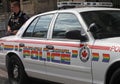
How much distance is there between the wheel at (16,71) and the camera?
316 inches

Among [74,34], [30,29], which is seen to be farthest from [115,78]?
[30,29]

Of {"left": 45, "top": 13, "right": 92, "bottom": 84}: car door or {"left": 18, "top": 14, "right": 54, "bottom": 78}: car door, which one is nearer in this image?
{"left": 45, "top": 13, "right": 92, "bottom": 84}: car door

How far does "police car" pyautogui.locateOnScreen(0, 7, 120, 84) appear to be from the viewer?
5.91 meters

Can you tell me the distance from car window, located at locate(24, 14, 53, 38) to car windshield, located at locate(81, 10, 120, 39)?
97 cm

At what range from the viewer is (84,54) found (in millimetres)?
6203

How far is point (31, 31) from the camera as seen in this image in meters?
7.90

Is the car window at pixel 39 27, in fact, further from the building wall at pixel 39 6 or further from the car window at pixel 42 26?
the building wall at pixel 39 6

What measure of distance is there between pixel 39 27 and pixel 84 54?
1.74 m

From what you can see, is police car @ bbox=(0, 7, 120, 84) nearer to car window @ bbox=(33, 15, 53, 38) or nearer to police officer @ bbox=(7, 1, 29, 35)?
car window @ bbox=(33, 15, 53, 38)

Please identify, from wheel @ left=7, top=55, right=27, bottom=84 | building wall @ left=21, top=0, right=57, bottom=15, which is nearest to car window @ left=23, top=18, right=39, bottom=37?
wheel @ left=7, top=55, right=27, bottom=84

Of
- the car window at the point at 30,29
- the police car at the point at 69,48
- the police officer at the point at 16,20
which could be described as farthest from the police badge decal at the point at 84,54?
the police officer at the point at 16,20

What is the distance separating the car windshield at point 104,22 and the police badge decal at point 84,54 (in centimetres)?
25

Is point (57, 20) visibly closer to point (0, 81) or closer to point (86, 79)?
point (86, 79)

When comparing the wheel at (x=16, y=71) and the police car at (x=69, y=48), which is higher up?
the police car at (x=69, y=48)
